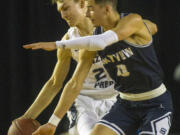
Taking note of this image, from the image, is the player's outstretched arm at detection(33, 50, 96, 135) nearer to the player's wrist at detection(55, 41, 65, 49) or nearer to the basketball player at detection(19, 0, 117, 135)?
the basketball player at detection(19, 0, 117, 135)

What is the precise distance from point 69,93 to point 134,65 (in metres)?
0.46

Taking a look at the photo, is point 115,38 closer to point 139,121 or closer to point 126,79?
point 126,79

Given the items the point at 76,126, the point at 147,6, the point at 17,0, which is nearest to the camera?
the point at 76,126

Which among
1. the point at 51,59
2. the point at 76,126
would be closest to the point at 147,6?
the point at 51,59

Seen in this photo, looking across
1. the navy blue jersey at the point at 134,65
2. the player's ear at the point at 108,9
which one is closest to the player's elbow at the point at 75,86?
the navy blue jersey at the point at 134,65

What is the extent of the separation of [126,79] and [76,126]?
0.84 metres

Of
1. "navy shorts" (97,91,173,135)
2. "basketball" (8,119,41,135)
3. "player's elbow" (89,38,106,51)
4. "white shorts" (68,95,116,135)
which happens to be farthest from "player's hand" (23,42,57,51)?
"white shorts" (68,95,116,135)

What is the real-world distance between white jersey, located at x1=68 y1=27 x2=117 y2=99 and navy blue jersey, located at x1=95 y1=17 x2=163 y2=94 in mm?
555

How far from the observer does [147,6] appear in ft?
15.4

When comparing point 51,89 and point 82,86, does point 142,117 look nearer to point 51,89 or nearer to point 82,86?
point 82,86

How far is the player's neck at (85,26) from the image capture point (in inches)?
142

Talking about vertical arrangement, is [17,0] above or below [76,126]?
above

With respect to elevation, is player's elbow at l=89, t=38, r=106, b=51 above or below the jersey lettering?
above

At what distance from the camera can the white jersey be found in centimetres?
367
